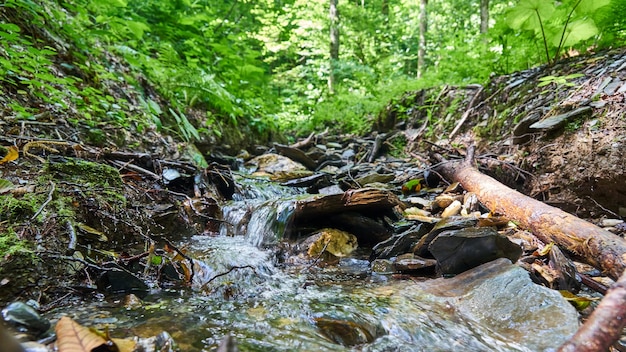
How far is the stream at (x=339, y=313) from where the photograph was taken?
1.75 m

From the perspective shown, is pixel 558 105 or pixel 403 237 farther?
pixel 558 105

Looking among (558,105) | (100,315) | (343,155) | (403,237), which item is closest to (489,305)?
(403,237)

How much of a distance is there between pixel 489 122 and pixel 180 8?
7.62 m

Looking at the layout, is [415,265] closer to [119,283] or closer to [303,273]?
[303,273]

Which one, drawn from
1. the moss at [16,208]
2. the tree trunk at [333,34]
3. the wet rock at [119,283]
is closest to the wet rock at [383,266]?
the wet rock at [119,283]

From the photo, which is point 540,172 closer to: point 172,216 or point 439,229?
point 439,229

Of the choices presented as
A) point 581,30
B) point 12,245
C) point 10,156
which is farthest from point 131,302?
point 581,30

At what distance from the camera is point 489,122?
18.7ft

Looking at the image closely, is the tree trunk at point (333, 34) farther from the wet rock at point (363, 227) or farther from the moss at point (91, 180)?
the moss at point (91, 180)

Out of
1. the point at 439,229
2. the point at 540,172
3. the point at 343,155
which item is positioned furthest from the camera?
the point at 343,155

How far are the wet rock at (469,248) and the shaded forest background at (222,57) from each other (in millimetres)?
3680

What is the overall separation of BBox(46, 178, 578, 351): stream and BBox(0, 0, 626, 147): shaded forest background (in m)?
2.39

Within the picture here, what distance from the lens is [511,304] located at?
2066 millimetres

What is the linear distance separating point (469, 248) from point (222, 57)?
326 inches
